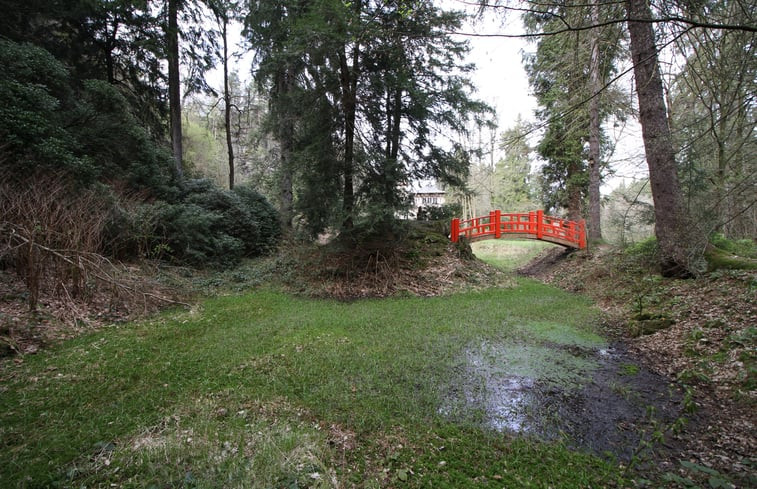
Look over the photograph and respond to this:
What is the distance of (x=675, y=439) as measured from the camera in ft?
8.22

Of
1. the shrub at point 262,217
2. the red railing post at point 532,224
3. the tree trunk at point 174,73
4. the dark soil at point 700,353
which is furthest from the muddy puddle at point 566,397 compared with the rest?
the tree trunk at point 174,73

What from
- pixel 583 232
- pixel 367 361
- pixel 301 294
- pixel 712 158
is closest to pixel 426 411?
pixel 367 361

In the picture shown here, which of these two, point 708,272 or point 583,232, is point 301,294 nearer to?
point 708,272

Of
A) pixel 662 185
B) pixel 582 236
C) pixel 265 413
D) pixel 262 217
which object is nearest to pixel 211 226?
pixel 262 217

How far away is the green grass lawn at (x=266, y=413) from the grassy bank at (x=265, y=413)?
0.01 meters

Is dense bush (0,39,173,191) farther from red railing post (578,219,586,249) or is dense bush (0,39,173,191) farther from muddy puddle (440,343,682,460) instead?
red railing post (578,219,586,249)

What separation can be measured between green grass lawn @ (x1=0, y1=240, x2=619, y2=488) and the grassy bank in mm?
12

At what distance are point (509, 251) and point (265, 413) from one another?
1619 centimetres

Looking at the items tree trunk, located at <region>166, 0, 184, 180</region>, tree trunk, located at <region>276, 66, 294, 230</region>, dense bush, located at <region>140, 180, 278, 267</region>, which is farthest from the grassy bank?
tree trunk, located at <region>166, 0, 184, 180</region>

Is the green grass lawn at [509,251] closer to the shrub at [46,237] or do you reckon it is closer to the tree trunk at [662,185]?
the tree trunk at [662,185]

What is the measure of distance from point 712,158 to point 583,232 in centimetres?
810

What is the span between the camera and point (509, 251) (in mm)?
16953

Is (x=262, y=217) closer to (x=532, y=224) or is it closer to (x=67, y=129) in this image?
(x=67, y=129)

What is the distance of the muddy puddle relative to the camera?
104 inches
